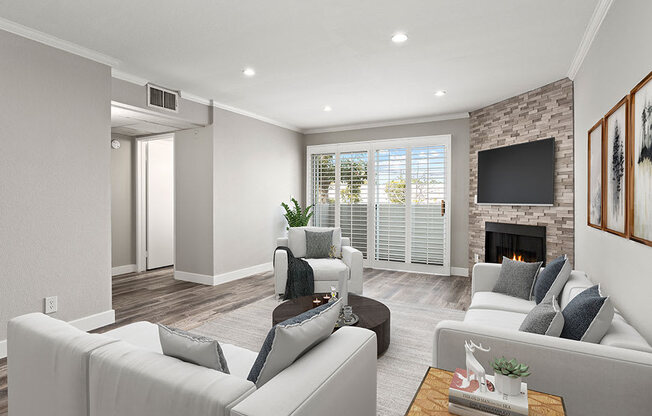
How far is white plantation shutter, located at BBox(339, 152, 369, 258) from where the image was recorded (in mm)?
6535

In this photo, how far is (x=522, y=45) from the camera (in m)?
3.21

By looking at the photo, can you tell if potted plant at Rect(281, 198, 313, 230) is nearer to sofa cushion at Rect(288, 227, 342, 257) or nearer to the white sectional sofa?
sofa cushion at Rect(288, 227, 342, 257)

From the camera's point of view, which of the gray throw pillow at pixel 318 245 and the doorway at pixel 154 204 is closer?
the gray throw pillow at pixel 318 245

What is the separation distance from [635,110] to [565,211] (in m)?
2.44

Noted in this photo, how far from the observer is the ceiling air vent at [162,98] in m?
4.21

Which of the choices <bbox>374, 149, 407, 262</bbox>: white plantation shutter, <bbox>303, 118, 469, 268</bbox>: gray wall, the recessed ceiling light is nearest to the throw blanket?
<bbox>374, 149, 407, 262</bbox>: white plantation shutter

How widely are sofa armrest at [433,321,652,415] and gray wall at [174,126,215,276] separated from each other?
168 inches

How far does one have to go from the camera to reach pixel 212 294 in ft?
15.3

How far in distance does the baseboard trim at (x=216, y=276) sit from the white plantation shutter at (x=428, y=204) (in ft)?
8.87

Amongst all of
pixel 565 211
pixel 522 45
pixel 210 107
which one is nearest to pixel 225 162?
pixel 210 107

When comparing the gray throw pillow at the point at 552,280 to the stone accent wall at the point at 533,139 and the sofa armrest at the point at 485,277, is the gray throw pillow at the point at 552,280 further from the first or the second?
the stone accent wall at the point at 533,139

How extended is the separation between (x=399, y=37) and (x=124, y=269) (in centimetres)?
564

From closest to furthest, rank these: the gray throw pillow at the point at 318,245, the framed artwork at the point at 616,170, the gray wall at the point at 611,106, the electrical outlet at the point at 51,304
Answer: the gray wall at the point at 611,106
the framed artwork at the point at 616,170
the electrical outlet at the point at 51,304
the gray throw pillow at the point at 318,245

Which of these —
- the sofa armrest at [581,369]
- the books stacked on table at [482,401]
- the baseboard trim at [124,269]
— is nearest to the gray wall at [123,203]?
the baseboard trim at [124,269]
